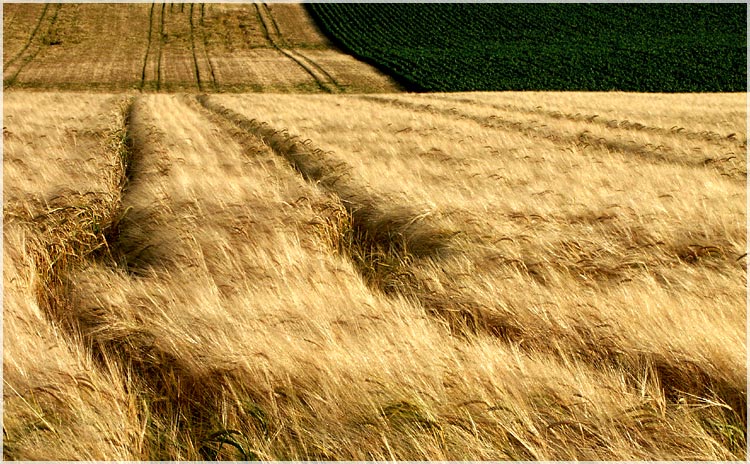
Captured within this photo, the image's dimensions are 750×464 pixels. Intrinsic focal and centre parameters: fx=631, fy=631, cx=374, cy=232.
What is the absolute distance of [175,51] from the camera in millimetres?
40781

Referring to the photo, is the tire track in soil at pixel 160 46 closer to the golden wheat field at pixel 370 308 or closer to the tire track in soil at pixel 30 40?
the tire track in soil at pixel 30 40

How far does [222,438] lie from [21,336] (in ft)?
3.75

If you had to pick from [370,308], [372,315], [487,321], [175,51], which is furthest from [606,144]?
[175,51]

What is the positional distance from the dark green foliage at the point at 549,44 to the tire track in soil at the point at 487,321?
92.7 feet

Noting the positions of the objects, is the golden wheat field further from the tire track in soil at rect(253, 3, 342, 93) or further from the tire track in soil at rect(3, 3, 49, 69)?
the tire track in soil at rect(3, 3, 49, 69)

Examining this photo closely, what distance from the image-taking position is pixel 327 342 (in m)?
2.64

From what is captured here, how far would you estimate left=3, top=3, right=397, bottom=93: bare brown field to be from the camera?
106ft

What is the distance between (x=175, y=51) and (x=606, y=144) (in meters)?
34.6

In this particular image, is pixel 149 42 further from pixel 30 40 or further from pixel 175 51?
pixel 30 40

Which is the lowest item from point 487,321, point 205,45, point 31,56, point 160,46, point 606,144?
point 31,56

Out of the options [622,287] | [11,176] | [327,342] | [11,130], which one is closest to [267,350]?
[327,342]

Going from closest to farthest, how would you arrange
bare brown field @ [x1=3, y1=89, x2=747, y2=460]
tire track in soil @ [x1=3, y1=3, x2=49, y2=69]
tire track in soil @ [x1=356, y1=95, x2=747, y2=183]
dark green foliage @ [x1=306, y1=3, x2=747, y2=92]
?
bare brown field @ [x1=3, y1=89, x2=747, y2=460] < tire track in soil @ [x1=356, y1=95, x2=747, y2=183] < dark green foliage @ [x1=306, y1=3, x2=747, y2=92] < tire track in soil @ [x1=3, y1=3, x2=49, y2=69]

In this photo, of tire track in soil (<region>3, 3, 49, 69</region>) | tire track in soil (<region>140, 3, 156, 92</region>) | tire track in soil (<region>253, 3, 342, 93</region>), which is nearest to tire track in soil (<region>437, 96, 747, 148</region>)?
tire track in soil (<region>253, 3, 342, 93</region>)

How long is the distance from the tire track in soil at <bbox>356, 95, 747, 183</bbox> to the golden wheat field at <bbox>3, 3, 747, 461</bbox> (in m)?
0.70
